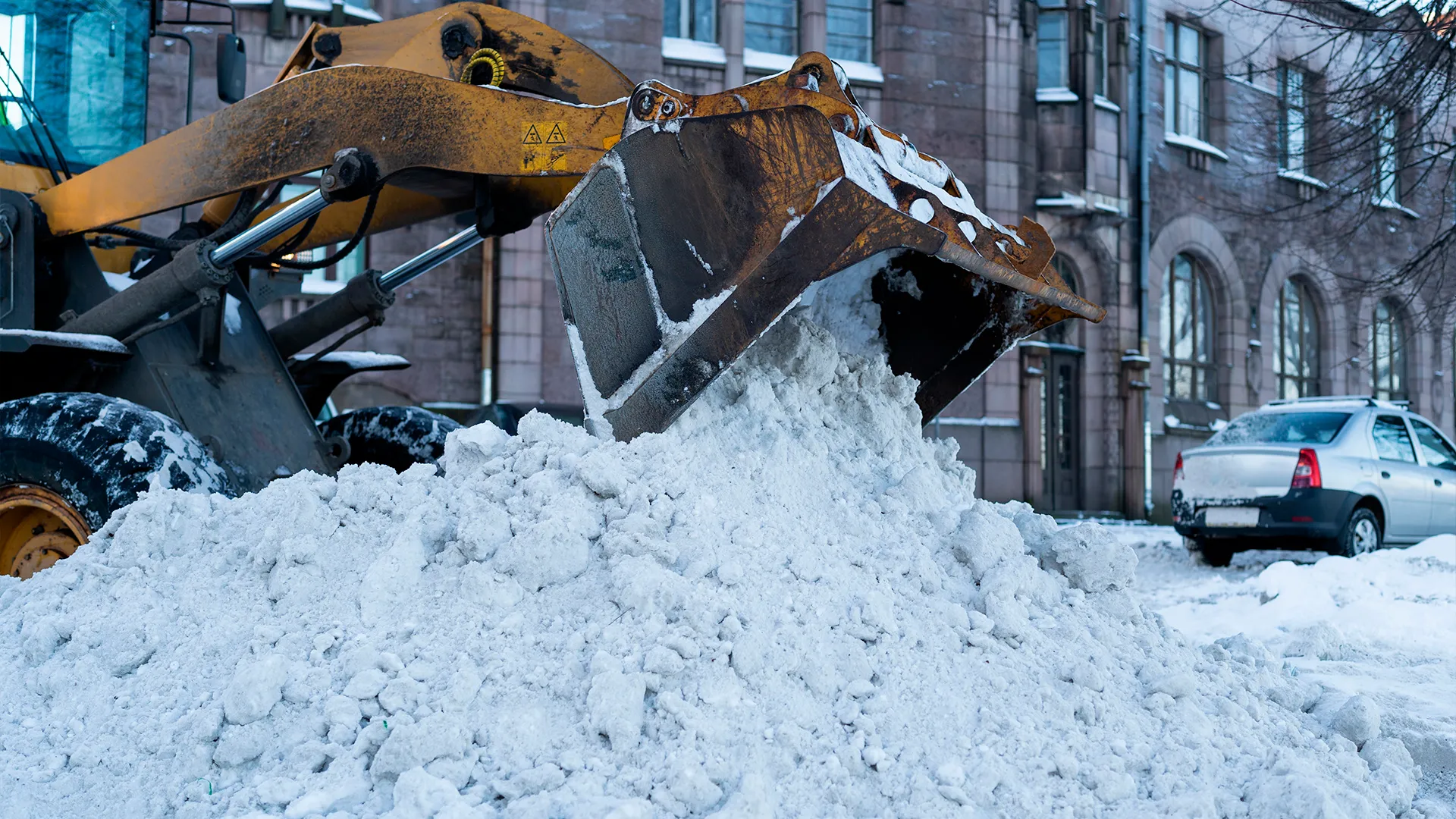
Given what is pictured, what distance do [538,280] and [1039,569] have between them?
949 centimetres

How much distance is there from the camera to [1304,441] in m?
10.1

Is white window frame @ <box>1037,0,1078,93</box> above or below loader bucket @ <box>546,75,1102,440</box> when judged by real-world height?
above

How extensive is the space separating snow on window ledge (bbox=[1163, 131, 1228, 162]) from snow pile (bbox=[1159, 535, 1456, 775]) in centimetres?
1078

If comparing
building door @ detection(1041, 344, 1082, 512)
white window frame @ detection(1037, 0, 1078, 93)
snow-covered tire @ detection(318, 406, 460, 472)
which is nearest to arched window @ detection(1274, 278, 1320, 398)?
building door @ detection(1041, 344, 1082, 512)

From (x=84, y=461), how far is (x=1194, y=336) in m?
17.0

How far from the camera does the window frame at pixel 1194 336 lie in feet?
58.5

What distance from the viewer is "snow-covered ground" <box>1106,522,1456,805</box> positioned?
3.89m

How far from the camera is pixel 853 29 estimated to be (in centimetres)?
1452

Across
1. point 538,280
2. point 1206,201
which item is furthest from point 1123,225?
point 538,280

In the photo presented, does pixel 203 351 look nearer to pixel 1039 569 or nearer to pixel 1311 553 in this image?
pixel 1039 569

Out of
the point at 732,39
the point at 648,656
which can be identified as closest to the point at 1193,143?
the point at 732,39

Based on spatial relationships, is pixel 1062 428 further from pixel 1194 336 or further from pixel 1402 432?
pixel 1402 432

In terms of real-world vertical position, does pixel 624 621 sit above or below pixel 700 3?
below

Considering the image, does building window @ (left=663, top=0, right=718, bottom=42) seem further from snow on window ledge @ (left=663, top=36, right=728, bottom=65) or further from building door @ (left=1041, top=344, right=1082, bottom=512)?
building door @ (left=1041, top=344, right=1082, bottom=512)
